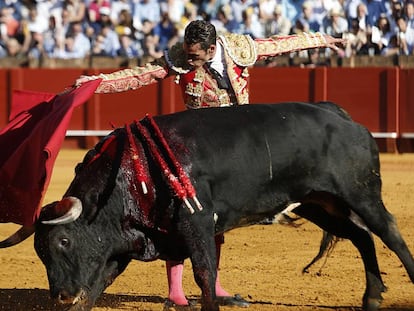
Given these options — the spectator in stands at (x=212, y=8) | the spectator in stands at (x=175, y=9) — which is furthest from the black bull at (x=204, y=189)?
the spectator in stands at (x=175, y=9)

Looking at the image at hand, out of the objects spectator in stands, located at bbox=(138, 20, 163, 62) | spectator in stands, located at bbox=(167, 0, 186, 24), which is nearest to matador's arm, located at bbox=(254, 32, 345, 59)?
spectator in stands, located at bbox=(167, 0, 186, 24)

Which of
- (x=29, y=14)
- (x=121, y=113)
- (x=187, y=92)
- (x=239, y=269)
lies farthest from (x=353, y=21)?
(x=187, y=92)

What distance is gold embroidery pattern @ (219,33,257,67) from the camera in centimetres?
518

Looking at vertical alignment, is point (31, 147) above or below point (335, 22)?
below

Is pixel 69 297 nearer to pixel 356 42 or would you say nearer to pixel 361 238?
pixel 361 238

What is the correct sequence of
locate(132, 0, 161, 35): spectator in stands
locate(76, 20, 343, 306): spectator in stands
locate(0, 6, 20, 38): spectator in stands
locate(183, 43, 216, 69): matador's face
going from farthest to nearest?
locate(0, 6, 20, 38): spectator in stands → locate(132, 0, 161, 35): spectator in stands → locate(76, 20, 343, 306): spectator in stands → locate(183, 43, 216, 69): matador's face

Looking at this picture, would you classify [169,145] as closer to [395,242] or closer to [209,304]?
[209,304]

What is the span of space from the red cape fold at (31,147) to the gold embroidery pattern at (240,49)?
0.81 meters

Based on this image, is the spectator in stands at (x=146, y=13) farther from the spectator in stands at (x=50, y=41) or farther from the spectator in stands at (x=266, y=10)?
the spectator in stands at (x=266, y=10)

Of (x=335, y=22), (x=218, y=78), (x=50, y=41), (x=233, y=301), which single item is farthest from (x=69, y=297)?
(x=50, y=41)

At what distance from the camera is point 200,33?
482 centimetres

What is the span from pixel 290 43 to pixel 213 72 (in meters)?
0.43

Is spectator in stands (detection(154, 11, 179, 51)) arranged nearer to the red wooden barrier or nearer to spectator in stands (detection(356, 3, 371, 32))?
the red wooden barrier

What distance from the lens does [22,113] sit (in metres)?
4.67
